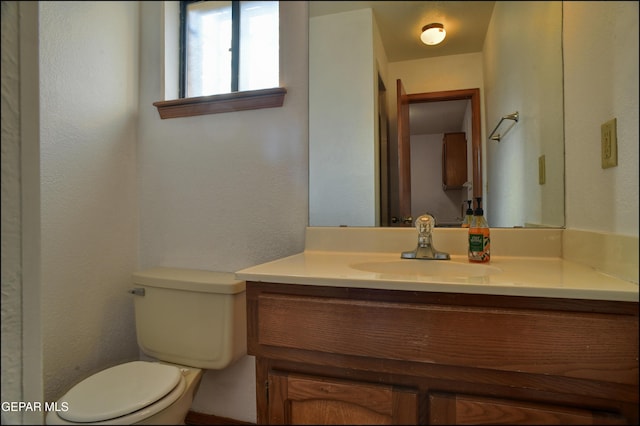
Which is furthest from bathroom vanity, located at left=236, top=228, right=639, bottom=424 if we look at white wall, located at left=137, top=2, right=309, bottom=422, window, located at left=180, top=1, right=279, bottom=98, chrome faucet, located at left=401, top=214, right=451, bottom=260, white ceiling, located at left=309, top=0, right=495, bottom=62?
window, located at left=180, top=1, right=279, bottom=98

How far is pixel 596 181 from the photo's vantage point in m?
0.71

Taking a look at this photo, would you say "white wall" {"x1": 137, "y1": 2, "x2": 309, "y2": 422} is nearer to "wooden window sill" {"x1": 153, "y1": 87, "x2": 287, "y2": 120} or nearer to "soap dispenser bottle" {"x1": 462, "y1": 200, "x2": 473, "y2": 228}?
"wooden window sill" {"x1": 153, "y1": 87, "x2": 287, "y2": 120}

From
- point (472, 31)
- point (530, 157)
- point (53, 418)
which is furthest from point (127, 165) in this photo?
point (530, 157)

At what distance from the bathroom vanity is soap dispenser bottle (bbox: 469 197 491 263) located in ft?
0.55

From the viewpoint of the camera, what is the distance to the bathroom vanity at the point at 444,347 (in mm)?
542

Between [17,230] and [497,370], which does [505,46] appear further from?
[17,230]

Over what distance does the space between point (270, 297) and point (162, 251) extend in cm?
89

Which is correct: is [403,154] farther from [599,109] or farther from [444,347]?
[444,347]

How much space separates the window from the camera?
1.34 m

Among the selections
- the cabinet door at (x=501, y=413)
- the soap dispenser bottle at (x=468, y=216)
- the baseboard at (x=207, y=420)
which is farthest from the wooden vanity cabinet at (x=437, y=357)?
the baseboard at (x=207, y=420)

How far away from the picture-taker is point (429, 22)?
111 cm

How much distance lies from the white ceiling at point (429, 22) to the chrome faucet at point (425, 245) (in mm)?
337

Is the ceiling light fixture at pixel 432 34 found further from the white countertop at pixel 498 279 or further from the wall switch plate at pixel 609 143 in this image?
the white countertop at pixel 498 279

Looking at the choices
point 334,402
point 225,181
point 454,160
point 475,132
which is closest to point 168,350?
point 225,181
